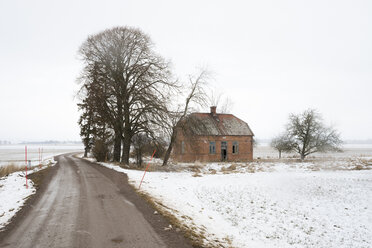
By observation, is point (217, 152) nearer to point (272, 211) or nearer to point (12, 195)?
point (272, 211)

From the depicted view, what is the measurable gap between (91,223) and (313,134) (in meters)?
38.1

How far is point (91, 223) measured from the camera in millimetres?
6883

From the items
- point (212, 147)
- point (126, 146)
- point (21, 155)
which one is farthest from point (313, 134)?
point (21, 155)

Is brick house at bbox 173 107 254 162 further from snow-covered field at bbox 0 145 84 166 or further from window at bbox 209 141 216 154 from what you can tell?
snow-covered field at bbox 0 145 84 166

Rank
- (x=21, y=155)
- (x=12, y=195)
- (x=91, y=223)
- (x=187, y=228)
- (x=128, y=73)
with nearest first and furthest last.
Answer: (x=91, y=223) < (x=187, y=228) < (x=12, y=195) < (x=128, y=73) < (x=21, y=155)

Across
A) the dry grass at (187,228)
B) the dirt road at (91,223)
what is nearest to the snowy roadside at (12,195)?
the dirt road at (91,223)

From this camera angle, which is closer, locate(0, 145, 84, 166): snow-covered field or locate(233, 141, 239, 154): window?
locate(0, 145, 84, 166): snow-covered field

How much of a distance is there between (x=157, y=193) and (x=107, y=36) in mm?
16481

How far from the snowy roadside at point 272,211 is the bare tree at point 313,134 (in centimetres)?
2095

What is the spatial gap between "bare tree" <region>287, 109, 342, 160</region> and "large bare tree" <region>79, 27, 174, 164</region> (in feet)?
83.8

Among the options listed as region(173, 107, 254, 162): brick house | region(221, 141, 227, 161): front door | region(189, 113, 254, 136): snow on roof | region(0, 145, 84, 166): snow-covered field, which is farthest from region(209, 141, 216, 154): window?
region(0, 145, 84, 166): snow-covered field

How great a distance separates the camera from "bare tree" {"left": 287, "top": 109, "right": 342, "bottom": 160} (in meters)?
36.0

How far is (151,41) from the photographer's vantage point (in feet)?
72.8

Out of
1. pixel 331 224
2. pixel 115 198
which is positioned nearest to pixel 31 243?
pixel 115 198
